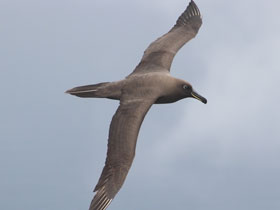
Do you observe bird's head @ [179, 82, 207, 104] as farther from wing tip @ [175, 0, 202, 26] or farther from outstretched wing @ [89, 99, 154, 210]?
wing tip @ [175, 0, 202, 26]

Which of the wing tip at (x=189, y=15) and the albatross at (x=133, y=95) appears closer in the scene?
the albatross at (x=133, y=95)

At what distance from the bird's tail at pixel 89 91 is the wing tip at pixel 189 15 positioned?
462cm

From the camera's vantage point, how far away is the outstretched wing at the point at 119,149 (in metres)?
13.2

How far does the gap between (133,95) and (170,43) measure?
3.48 m

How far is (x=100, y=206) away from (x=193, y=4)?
9.32 metres

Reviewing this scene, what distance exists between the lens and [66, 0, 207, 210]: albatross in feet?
44.2

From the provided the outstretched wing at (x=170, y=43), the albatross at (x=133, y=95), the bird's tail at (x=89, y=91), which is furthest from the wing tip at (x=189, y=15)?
the bird's tail at (x=89, y=91)

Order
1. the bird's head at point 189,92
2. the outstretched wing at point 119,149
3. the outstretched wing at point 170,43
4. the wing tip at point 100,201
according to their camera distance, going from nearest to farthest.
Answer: the wing tip at point 100,201, the outstretched wing at point 119,149, the bird's head at point 189,92, the outstretched wing at point 170,43

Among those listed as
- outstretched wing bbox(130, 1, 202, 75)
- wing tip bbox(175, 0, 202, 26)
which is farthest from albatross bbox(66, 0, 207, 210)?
wing tip bbox(175, 0, 202, 26)

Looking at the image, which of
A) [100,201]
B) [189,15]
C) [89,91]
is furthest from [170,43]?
[100,201]

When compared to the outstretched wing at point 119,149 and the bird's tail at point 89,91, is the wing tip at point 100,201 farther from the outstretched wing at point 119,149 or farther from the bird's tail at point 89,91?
the bird's tail at point 89,91

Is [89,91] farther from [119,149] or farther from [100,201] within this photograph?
[100,201]

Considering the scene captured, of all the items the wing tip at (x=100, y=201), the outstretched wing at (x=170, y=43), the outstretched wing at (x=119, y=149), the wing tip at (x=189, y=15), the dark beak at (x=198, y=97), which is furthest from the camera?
the wing tip at (x=189, y=15)

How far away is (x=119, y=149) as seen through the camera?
13.8 metres
